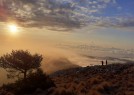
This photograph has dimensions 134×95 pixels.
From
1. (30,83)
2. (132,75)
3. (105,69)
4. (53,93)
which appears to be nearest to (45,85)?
(30,83)

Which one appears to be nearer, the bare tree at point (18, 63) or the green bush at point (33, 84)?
the green bush at point (33, 84)

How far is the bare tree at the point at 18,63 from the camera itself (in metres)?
64.3

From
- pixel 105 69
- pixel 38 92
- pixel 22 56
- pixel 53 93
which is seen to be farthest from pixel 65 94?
pixel 105 69

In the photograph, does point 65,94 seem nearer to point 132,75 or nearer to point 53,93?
point 53,93

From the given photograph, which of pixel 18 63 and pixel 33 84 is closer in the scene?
pixel 33 84

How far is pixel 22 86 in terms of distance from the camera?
50.2m

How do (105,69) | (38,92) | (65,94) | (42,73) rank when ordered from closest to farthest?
(65,94) < (38,92) < (42,73) < (105,69)

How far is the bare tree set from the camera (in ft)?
211

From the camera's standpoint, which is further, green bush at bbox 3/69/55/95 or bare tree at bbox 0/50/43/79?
bare tree at bbox 0/50/43/79

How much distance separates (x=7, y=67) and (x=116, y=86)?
2681cm

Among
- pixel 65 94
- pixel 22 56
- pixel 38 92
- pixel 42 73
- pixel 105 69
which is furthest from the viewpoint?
pixel 105 69

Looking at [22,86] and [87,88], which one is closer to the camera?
[87,88]

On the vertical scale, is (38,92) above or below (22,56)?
below

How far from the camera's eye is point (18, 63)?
64.1 m
